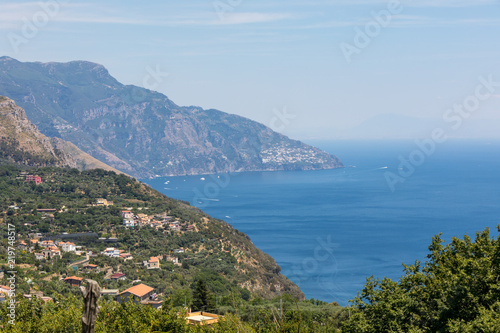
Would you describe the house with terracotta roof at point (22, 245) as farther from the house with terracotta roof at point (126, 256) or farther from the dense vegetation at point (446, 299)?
the dense vegetation at point (446, 299)

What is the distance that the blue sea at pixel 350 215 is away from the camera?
211 ft

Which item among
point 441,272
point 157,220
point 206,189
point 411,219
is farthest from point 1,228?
point 206,189

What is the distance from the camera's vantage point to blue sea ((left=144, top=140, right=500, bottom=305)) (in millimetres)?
64438

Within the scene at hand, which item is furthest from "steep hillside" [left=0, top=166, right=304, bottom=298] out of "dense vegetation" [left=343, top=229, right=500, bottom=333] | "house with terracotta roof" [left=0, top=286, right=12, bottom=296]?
"dense vegetation" [left=343, top=229, right=500, bottom=333]

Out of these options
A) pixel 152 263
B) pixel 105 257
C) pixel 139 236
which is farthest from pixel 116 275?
pixel 139 236

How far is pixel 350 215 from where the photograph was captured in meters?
97.9

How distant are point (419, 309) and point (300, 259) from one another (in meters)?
56.7

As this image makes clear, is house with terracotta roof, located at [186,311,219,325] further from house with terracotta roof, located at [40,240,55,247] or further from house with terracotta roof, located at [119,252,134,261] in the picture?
house with terracotta roof, located at [40,240,55,247]

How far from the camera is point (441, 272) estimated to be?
15.0m

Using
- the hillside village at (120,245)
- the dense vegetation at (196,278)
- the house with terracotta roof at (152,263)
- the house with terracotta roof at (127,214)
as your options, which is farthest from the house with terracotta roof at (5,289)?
the house with terracotta roof at (127,214)

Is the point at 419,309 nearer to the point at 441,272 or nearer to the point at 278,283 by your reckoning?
the point at 441,272

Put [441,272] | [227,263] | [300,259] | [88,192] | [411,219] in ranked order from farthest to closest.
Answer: [411,219]
[300,259]
[88,192]
[227,263]
[441,272]

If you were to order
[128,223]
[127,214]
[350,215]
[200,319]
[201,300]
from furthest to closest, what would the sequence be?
[350,215] → [127,214] → [128,223] → [201,300] → [200,319]

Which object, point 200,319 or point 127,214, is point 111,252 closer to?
point 127,214
